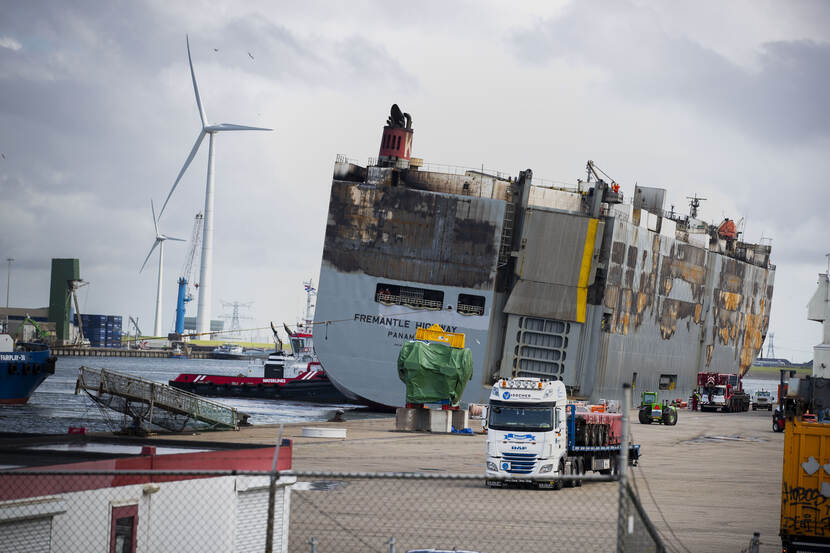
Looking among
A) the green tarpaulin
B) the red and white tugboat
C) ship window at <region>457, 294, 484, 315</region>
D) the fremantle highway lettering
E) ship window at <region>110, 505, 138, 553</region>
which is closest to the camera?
ship window at <region>110, 505, 138, 553</region>

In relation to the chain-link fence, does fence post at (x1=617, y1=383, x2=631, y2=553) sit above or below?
above

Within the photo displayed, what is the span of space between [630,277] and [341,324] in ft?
90.9

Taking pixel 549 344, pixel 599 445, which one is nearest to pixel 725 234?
pixel 549 344

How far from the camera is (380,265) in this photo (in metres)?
71.4

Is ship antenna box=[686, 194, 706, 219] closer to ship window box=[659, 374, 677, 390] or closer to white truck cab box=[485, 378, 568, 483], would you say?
ship window box=[659, 374, 677, 390]

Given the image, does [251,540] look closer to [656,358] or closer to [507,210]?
[507,210]

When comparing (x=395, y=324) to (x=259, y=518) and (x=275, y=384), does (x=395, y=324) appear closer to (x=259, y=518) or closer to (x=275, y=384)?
(x=275, y=384)

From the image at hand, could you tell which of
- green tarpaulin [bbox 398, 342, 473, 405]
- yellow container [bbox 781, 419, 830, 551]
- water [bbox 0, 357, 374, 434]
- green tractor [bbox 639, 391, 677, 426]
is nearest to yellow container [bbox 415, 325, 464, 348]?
water [bbox 0, 357, 374, 434]

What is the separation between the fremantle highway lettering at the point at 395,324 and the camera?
232ft

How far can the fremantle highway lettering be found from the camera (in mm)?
70750

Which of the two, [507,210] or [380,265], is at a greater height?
[507,210]

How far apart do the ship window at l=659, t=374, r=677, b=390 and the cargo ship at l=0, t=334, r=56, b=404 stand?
5975cm

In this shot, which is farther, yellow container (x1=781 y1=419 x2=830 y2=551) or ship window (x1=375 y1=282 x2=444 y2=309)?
ship window (x1=375 y1=282 x2=444 y2=309)

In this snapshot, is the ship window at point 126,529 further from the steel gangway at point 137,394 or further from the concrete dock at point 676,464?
the steel gangway at point 137,394
